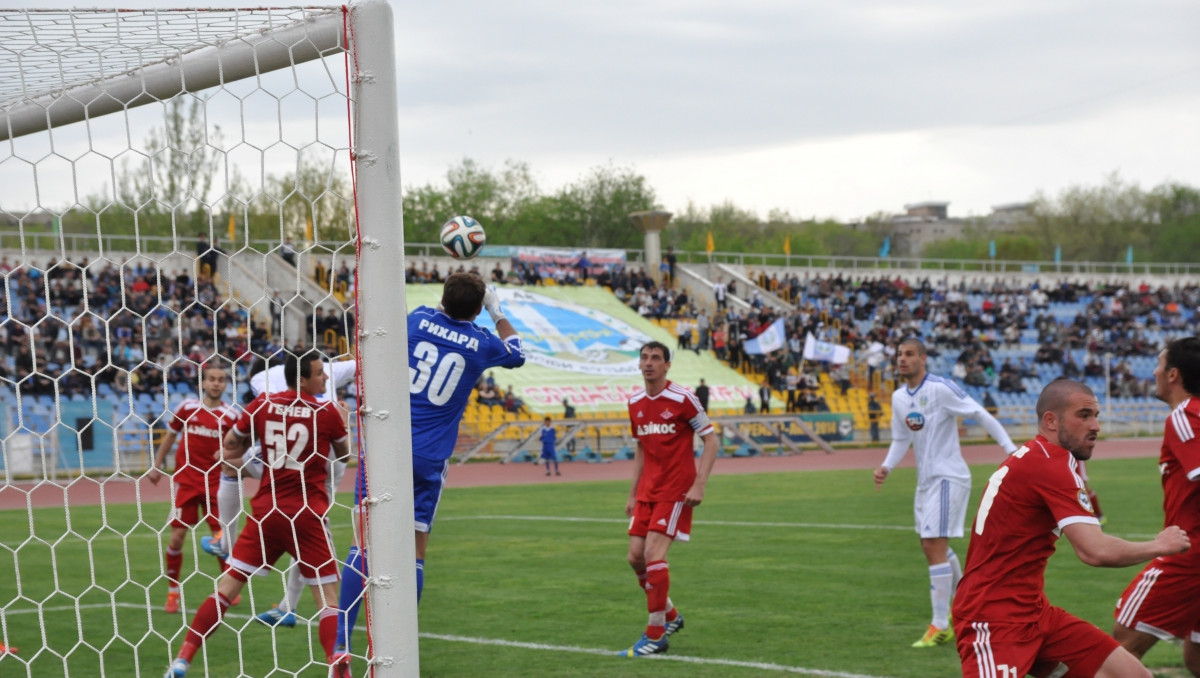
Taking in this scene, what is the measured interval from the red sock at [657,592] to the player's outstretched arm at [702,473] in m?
0.47

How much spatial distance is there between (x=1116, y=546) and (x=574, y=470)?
21.2m

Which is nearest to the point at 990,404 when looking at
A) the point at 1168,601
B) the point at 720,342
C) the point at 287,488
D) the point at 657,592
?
the point at 720,342

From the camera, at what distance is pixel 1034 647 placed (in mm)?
4355

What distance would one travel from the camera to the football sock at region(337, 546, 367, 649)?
15.3ft

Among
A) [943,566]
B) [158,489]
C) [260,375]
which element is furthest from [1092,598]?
[158,489]

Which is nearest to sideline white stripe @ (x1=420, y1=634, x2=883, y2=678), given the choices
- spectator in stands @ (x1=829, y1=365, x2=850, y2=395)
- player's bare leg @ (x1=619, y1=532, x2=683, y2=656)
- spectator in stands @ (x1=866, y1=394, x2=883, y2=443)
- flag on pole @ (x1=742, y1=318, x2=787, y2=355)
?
player's bare leg @ (x1=619, y1=532, x2=683, y2=656)

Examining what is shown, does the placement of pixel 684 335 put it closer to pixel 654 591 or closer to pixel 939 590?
pixel 939 590

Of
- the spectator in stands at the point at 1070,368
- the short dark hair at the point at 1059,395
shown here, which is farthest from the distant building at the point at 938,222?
the short dark hair at the point at 1059,395

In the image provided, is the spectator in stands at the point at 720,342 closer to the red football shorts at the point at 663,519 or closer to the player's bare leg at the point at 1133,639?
the red football shorts at the point at 663,519

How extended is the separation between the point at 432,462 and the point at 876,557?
22.7 ft

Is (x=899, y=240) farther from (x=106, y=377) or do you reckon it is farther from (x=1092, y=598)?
(x=1092, y=598)

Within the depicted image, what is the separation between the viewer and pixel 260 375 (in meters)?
6.85

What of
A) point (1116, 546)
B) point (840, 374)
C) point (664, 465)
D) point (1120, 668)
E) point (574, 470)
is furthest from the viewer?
point (840, 374)

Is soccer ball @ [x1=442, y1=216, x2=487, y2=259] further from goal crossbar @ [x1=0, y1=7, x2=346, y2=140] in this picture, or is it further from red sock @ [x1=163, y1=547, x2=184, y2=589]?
red sock @ [x1=163, y1=547, x2=184, y2=589]
